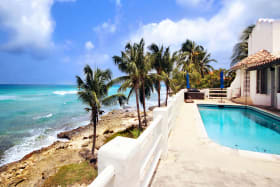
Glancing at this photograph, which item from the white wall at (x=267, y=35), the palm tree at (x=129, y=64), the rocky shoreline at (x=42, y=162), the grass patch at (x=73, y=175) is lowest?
the rocky shoreline at (x=42, y=162)

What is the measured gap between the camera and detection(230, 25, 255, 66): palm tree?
2242cm

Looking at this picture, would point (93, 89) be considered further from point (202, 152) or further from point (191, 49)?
point (191, 49)

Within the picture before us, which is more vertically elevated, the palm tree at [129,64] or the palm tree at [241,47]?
the palm tree at [241,47]

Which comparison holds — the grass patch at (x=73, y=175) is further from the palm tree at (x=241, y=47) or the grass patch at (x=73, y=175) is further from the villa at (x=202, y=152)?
the palm tree at (x=241, y=47)

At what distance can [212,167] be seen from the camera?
2.88 m

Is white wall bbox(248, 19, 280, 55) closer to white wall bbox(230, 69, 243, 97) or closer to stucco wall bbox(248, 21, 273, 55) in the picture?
stucco wall bbox(248, 21, 273, 55)

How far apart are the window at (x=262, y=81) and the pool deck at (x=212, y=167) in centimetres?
849

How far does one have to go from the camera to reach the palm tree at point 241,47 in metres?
22.4

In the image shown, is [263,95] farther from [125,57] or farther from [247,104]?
[125,57]

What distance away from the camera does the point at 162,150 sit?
10.6 feet

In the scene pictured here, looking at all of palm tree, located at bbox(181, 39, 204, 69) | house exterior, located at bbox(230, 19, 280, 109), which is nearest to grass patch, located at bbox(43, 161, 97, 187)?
house exterior, located at bbox(230, 19, 280, 109)

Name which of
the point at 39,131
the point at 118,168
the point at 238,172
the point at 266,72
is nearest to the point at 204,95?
the point at 266,72

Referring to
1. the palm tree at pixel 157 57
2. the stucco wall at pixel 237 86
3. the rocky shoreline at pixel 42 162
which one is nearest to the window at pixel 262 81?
the stucco wall at pixel 237 86

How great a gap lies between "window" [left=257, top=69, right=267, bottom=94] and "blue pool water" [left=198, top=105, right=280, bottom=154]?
61.8 inches
